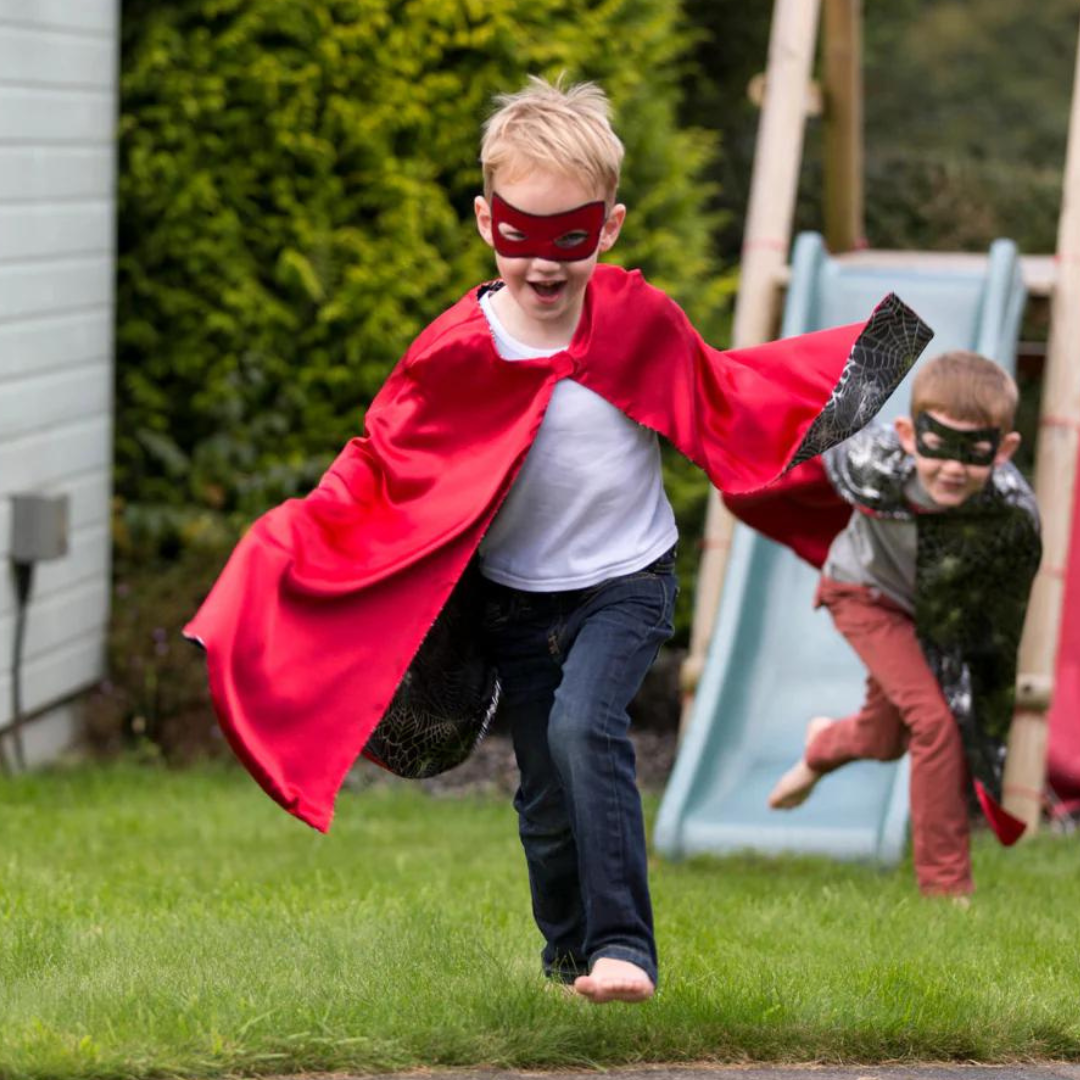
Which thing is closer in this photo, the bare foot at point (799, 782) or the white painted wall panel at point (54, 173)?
the bare foot at point (799, 782)

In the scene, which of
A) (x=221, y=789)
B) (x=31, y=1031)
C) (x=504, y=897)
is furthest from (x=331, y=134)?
(x=31, y=1031)

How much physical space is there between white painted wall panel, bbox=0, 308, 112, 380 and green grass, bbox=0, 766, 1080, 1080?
1.90m

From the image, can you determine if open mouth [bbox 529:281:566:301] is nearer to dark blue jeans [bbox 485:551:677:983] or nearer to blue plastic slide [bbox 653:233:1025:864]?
dark blue jeans [bbox 485:551:677:983]

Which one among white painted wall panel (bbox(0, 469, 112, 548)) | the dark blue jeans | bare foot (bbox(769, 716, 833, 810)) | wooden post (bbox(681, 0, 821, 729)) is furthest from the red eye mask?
white painted wall panel (bbox(0, 469, 112, 548))

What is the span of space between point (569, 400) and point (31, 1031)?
4.97 ft

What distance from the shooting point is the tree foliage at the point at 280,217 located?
8.87 meters

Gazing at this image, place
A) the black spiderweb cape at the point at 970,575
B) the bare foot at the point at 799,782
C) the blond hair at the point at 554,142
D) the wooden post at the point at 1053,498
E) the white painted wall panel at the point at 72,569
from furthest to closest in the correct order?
the white painted wall panel at the point at 72,569 < the wooden post at the point at 1053,498 < the bare foot at the point at 799,782 < the black spiderweb cape at the point at 970,575 < the blond hair at the point at 554,142

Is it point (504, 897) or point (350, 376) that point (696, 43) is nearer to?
point (350, 376)

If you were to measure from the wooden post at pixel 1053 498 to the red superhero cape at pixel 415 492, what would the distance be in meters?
3.25

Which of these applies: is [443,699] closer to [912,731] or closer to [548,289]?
[548,289]

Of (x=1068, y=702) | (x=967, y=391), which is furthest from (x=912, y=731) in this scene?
(x=1068, y=702)

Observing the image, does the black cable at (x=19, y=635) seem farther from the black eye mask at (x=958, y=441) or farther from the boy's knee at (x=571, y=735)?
the boy's knee at (x=571, y=735)

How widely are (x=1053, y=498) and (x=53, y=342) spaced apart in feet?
12.3

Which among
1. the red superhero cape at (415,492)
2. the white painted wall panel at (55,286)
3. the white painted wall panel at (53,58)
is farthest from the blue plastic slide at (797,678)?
the white painted wall panel at (53,58)
